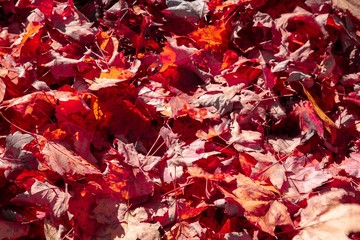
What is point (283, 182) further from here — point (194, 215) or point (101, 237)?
point (101, 237)

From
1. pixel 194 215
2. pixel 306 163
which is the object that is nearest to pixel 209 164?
pixel 194 215

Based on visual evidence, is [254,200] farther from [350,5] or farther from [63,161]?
[350,5]

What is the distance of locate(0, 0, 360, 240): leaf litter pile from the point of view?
3.47 ft

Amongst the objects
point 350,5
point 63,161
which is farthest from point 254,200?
point 350,5

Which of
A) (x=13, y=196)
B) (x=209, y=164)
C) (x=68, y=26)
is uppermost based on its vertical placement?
(x=68, y=26)

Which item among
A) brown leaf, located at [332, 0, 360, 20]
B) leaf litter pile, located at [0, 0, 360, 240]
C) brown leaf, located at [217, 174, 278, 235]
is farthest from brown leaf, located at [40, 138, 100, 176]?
brown leaf, located at [332, 0, 360, 20]

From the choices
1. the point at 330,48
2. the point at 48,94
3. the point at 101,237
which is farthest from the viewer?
the point at 330,48

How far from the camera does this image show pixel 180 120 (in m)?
1.23

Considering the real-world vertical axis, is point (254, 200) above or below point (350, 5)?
below

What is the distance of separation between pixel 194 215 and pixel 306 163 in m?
0.33

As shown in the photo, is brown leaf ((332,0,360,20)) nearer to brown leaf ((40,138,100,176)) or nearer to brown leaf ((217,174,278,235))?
brown leaf ((217,174,278,235))

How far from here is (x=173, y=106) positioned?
1.20 metres

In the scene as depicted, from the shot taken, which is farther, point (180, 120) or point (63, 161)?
point (180, 120)

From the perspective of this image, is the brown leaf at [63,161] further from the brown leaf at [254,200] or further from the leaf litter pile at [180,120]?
the brown leaf at [254,200]
